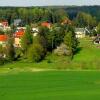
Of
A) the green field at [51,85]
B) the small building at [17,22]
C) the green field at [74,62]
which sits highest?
the small building at [17,22]

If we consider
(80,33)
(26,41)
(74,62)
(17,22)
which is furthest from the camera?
(17,22)

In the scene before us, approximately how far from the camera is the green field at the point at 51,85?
28688 mm

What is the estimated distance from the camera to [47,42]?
188 feet

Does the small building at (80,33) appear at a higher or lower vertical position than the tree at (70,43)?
lower

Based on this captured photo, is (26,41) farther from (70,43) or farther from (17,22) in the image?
(17,22)

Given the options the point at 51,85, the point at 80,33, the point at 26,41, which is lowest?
the point at 80,33

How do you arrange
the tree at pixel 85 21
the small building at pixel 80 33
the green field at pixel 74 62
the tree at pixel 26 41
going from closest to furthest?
the green field at pixel 74 62
the tree at pixel 26 41
the small building at pixel 80 33
the tree at pixel 85 21

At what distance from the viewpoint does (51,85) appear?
33.4m

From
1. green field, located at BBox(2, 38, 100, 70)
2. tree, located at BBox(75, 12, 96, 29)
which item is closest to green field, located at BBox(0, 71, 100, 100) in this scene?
green field, located at BBox(2, 38, 100, 70)

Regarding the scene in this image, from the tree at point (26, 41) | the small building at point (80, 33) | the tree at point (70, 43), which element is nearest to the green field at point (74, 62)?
the tree at point (70, 43)

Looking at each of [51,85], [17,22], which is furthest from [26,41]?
[17,22]

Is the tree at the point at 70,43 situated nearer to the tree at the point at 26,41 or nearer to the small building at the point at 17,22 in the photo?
the tree at the point at 26,41

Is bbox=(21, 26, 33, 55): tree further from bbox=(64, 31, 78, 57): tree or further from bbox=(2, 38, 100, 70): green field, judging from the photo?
bbox=(64, 31, 78, 57): tree

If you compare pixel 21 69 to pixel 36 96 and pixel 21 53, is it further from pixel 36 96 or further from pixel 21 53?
pixel 36 96
